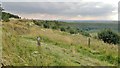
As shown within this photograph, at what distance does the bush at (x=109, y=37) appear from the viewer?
157 ft

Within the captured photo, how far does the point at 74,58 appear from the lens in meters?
11.2

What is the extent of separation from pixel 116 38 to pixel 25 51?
40432 mm

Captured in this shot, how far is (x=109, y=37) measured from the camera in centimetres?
4916

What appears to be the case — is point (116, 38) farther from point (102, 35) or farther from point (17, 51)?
point (17, 51)

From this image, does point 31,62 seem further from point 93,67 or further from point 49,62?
point 93,67

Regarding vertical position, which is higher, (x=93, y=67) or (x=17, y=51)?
(x=17, y=51)

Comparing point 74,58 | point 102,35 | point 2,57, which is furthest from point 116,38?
point 2,57

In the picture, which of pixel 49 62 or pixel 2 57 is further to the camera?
pixel 49 62

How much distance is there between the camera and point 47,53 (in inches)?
417

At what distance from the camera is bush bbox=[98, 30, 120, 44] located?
47.8 m

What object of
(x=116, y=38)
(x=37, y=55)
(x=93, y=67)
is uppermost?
(x=37, y=55)

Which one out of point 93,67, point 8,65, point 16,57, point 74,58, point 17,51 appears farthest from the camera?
point 74,58

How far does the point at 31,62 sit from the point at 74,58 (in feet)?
8.47

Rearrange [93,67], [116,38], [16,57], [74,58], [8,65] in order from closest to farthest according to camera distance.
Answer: [8,65] → [16,57] → [93,67] → [74,58] → [116,38]
